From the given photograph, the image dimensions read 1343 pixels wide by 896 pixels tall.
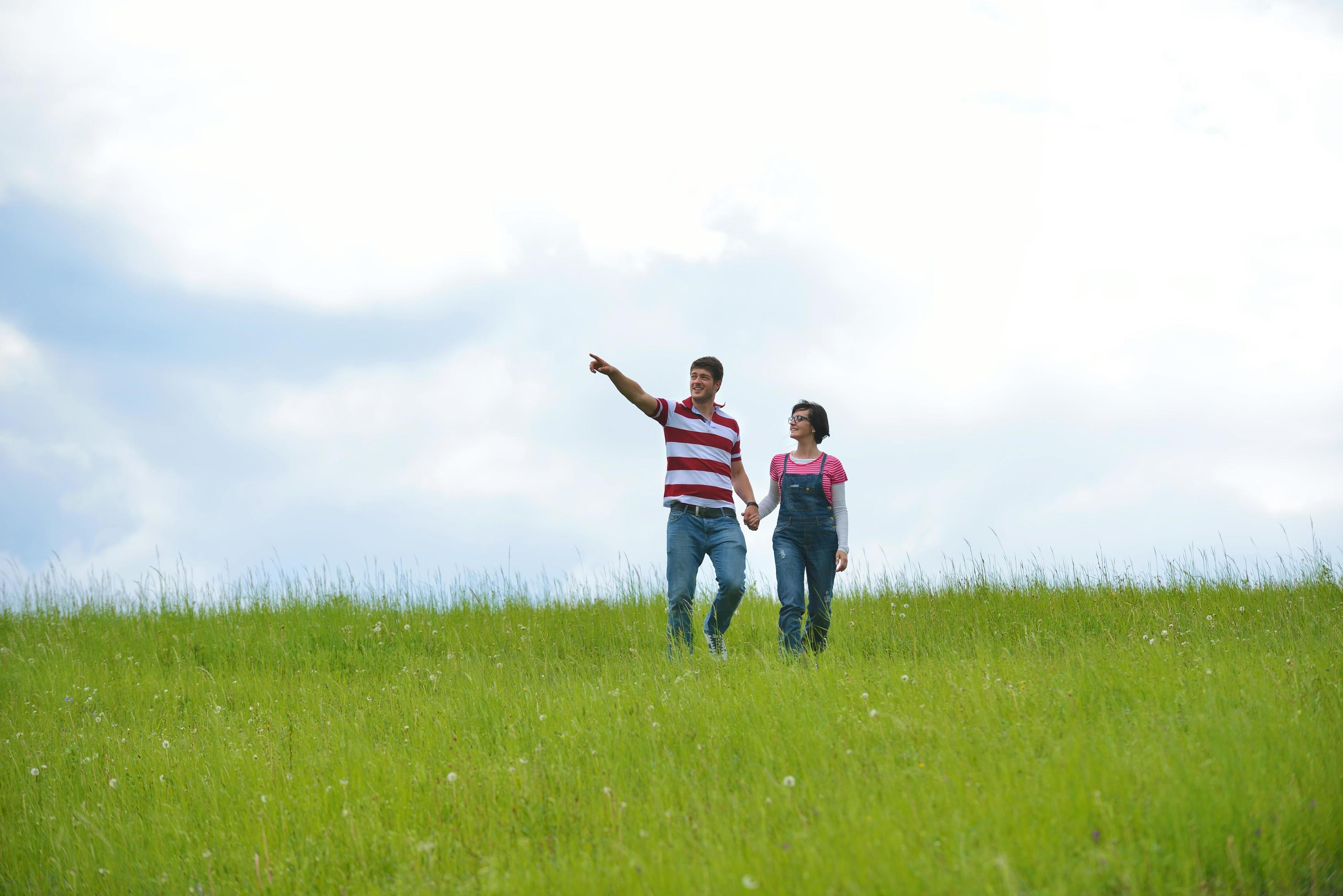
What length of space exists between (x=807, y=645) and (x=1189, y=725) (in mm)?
4042

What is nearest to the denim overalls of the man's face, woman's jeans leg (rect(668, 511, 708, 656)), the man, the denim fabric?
the denim fabric

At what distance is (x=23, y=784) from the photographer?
8.10 metres

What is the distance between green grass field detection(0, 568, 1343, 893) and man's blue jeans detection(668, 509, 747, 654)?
2.19 ft

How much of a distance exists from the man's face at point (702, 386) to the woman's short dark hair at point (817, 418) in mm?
917

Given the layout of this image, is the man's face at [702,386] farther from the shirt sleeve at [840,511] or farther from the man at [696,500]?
the shirt sleeve at [840,511]

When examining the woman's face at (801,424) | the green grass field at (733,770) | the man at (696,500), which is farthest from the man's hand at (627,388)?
the green grass field at (733,770)

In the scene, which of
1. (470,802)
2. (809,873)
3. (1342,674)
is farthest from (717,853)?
(1342,674)

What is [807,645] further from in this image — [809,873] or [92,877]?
[92,877]

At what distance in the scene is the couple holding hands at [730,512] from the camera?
9328 millimetres

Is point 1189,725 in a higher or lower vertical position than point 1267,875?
higher

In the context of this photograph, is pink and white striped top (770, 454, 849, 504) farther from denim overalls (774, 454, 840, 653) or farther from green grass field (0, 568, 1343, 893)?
green grass field (0, 568, 1343, 893)

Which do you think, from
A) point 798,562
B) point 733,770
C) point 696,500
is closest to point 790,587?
point 798,562

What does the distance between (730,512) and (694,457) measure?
721 mm

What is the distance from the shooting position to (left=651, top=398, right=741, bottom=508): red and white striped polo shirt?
9.40 m
